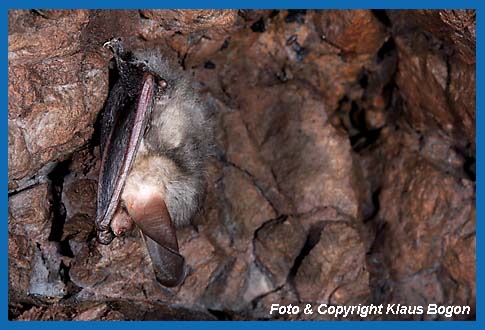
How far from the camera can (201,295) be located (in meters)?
3.07

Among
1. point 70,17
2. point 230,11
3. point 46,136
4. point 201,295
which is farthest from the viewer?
point 201,295

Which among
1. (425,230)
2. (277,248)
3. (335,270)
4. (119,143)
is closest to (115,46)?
(119,143)

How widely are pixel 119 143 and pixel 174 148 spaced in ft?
1.14

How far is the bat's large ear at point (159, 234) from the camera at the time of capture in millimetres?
2535

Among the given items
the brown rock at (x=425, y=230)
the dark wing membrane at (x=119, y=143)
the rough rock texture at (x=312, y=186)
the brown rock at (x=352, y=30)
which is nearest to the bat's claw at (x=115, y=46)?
the dark wing membrane at (x=119, y=143)

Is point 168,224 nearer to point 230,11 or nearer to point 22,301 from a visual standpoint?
point 22,301

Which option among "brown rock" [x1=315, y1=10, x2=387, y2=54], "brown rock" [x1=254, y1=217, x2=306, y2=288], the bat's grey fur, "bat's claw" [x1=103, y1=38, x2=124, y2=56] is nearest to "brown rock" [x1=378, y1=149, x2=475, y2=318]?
"brown rock" [x1=254, y1=217, x2=306, y2=288]

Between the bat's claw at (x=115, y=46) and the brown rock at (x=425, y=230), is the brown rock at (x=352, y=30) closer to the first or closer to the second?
the brown rock at (x=425, y=230)

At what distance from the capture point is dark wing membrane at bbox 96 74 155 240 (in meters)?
2.42

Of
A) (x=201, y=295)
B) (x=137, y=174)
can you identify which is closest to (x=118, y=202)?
(x=137, y=174)

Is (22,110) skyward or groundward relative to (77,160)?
skyward

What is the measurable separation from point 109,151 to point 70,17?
57 centimetres

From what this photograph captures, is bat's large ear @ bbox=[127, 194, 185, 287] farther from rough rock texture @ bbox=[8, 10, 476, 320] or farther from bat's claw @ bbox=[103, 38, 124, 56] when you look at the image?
bat's claw @ bbox=[103, 38, 124, 56]

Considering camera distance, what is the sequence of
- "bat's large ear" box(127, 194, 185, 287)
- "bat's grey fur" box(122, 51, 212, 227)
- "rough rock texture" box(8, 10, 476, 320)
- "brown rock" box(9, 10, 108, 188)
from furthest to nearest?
"rough rock texture" box(8, 10, 476, 320)
"bat's grey fur" box(122, 51, 212, 227)
"bat's large ear" box(127, 194, 185, 287)
"brown rock" box(9, 10, 108, 188)
